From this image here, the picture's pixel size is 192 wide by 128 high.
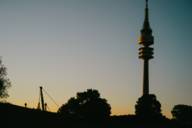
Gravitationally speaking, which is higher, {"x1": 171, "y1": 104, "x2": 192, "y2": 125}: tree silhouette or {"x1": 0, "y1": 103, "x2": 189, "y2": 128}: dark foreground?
{"x1": 171, "y1": 104, "x2": 192, "y2": 125}: tree silhouette

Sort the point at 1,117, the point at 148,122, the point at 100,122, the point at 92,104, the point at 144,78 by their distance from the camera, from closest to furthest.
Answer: the point at 1,117, the point at 100,122, the point at 148,122, the point at 92,104, the point at 144,78

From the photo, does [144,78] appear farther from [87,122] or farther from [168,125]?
[87,122]

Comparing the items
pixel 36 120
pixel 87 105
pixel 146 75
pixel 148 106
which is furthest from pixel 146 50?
pixel 36 120

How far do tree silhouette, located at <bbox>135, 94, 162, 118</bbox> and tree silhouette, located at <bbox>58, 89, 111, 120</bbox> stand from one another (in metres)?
11.5

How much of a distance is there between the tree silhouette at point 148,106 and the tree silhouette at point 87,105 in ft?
37.7

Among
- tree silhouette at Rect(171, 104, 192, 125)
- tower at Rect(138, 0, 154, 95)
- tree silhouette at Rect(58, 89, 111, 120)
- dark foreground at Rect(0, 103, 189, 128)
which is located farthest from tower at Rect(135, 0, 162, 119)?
dark foreground at Rect(0, 103, 189, 128)

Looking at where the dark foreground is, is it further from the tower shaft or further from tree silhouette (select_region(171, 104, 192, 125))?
tree silhouette (select_region(171, 104, 192, 125))

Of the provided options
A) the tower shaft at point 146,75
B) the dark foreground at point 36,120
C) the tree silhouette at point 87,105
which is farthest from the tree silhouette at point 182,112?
the dark foreground at point 36,120

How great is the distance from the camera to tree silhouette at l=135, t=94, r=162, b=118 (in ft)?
290

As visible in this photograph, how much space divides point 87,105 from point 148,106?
17636 mm

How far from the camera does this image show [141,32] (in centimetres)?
11138

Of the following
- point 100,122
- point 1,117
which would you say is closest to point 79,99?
point 100,122

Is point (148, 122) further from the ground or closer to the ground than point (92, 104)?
closer to the ground

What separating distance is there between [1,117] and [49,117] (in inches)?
138
